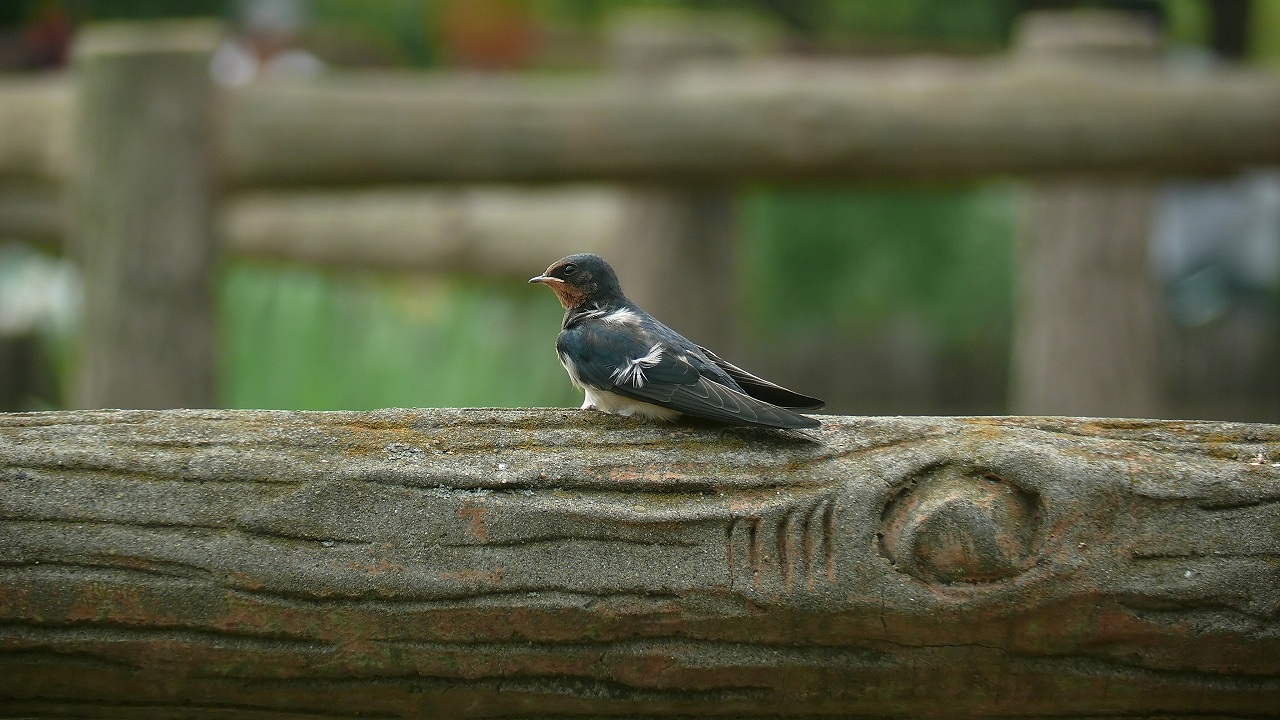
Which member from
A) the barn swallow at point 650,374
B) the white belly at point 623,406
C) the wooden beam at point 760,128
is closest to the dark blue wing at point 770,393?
the barn swallow at point 650,374

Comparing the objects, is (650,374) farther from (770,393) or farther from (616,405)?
(770,393)

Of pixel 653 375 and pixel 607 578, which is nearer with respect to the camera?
pixel 607 578

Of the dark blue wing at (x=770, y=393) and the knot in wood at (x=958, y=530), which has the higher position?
the dark blue wing at (x=770, y=393)

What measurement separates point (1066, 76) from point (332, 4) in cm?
959

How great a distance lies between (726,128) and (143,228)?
169cm

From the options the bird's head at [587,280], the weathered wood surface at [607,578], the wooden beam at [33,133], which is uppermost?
the wooden beam at [33,133]

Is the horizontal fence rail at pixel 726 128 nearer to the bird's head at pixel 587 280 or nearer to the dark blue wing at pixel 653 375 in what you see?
the bird's head at pixel 587 280

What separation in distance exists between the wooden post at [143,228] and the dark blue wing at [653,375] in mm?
1804

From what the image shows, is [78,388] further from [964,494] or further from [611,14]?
[611,14]

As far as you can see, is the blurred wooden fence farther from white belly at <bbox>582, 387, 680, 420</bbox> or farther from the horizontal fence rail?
white belly at <bbox>582, 387, 680, 420</bbox>

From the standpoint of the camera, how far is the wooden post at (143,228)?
362 cm

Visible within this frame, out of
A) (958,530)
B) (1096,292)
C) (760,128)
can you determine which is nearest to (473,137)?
(760,128)

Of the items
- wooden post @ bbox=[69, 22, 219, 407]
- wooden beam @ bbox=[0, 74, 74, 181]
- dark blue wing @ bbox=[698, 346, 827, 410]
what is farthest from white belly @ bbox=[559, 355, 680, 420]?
wooden beam @ bbox=[0, 74, 74, 181]

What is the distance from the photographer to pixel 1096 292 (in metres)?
4.96
